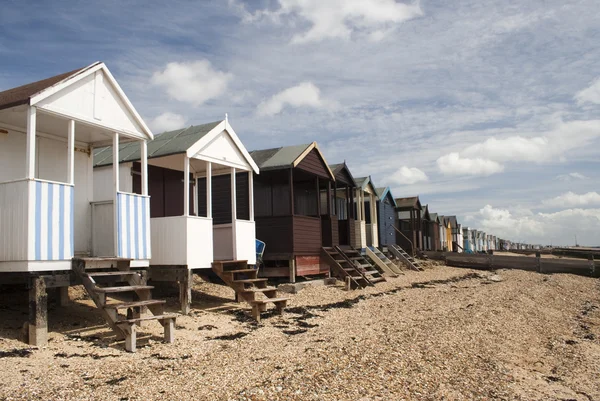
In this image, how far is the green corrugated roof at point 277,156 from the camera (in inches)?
644

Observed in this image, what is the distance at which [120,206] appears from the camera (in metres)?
9.71

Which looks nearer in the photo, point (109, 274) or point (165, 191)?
point (109, 274)

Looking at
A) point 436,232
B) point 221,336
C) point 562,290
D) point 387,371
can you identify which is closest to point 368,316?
point 221,336

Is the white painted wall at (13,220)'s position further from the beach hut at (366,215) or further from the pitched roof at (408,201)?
the pitched roof at (408,201)

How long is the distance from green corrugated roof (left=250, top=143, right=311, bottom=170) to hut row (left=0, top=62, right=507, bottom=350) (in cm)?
5

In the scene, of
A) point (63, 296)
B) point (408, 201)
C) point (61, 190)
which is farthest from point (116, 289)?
point (408, 201)

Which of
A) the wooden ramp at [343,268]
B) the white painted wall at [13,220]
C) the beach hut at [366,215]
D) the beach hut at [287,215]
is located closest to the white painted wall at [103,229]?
the white painted wall at [13,220]

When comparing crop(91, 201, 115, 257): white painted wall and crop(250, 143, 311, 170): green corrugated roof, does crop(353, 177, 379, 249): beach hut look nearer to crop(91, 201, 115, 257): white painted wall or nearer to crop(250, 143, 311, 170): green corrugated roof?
crop(250, 143, 311, 170): green corrugated roof

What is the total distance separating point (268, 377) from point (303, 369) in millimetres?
601

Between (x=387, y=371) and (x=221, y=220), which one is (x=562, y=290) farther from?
(x=387, y=371)

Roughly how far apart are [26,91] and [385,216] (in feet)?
76.5

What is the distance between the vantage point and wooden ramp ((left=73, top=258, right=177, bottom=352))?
7957 millimetres

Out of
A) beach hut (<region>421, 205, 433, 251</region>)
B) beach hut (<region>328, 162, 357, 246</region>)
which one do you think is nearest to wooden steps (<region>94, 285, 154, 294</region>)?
beach hut (<region>328, 162, 357, 246</region>)

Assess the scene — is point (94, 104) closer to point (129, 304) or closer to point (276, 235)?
point (129, 304)
